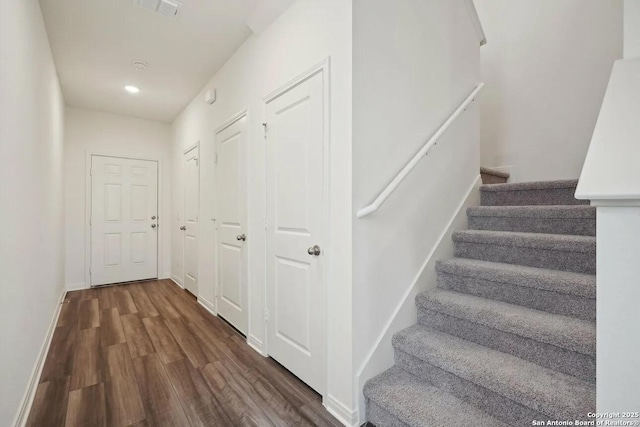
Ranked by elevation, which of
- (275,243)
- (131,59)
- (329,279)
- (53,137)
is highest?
(131,59)

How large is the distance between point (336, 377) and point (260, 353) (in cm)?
92

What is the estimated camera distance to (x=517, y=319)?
1.38m

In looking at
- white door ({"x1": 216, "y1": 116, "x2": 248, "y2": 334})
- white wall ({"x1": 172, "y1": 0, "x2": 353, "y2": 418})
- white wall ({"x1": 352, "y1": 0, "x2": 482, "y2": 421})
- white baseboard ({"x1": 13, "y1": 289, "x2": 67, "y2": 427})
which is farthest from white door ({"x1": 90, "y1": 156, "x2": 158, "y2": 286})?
white wall ({"x1": 352, "y1": 0, "x2": 482, "y2": 421})

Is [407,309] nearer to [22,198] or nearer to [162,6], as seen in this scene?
[22,198]

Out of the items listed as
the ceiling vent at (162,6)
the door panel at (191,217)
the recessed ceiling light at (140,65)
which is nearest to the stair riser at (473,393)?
the ceiling vent at (162,6)

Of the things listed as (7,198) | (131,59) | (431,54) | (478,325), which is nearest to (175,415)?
(7,198)

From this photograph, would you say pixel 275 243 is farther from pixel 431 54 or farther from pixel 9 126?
pixel 431 54

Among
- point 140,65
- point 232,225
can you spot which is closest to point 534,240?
point 232,225

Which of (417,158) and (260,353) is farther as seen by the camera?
(260,353)

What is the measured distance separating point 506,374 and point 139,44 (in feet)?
12.3

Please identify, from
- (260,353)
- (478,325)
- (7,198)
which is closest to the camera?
(7,198)

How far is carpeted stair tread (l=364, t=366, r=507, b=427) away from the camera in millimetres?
1230

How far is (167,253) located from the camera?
16.3ft

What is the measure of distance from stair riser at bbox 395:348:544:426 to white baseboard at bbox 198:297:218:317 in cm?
226
